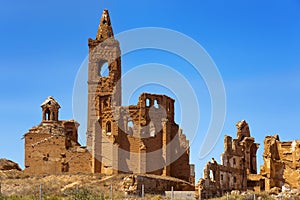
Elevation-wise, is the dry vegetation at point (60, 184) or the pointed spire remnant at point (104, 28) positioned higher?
the pointed spire remnant at point (104, 28)

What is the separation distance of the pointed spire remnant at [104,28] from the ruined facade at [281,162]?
63.3 feet

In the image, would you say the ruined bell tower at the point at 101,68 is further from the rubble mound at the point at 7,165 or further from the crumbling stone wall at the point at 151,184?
Answer: the crumbling stone wall at the point at 151,184

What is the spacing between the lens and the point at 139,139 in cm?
6325

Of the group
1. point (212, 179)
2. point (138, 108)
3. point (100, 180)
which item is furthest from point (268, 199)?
point (138, 108)

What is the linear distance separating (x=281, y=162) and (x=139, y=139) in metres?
13.5

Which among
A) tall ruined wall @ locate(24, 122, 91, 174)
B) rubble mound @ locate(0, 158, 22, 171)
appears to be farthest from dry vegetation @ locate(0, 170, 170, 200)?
rubble mound @ locate(0, 158, 22, 171)

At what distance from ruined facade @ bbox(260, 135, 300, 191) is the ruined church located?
7217 millimetres

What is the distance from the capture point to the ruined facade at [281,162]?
65.5 metres

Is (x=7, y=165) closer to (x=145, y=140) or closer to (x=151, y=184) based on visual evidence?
(x=145, y=140)

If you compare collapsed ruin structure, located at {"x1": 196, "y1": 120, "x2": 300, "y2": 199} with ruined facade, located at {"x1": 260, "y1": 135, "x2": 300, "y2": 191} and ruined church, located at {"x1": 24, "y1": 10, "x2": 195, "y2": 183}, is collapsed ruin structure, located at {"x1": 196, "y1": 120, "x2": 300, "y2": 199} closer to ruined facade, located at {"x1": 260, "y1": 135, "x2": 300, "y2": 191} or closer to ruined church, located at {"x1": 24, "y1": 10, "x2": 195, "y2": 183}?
ruined facade, located at {"x1": 260, "y1": 135, "x2": 300, "y2": 191}

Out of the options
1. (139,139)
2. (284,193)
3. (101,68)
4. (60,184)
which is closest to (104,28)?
(101,68)

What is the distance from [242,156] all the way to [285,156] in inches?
181

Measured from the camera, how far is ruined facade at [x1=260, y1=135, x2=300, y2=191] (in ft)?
215

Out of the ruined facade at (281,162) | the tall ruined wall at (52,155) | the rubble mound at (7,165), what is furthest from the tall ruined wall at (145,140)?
the rubble mound at (7,165)
